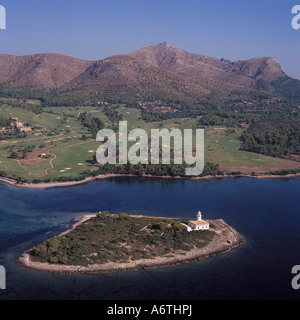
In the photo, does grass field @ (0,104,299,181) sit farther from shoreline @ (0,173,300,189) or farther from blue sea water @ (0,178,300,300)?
blue sea water @ (0,178,300,300)

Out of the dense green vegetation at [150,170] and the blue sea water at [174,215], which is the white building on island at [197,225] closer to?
the blue sea water at [174,215]

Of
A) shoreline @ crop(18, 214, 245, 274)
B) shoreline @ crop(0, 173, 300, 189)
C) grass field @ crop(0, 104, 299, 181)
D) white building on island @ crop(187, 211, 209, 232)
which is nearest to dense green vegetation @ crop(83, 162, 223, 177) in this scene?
shoreline @ crop(0, 173, 300, 189)

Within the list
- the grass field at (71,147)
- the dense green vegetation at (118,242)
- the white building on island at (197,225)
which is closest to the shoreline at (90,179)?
the grass field at (71,147)

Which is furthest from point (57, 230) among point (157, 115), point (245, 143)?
point (157, 115)

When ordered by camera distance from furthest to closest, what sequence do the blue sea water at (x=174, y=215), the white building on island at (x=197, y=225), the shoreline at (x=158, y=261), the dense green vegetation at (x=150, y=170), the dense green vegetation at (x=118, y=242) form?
the dense green vegetation at (x=150, y=170) < the white building on island at (x=197, y=225) < the dense green vegetation at (x=118, y=242) < the shoreline at (x=158, y=261) < the blue sea water at (x=174, y=215)

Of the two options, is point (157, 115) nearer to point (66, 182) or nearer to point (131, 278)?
point (66, 182)

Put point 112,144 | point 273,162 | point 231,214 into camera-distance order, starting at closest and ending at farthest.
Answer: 1. point 231,214
2. point 273,162
3. point 112,144

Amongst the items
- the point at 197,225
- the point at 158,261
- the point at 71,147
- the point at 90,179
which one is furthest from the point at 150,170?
the point at 158,261
